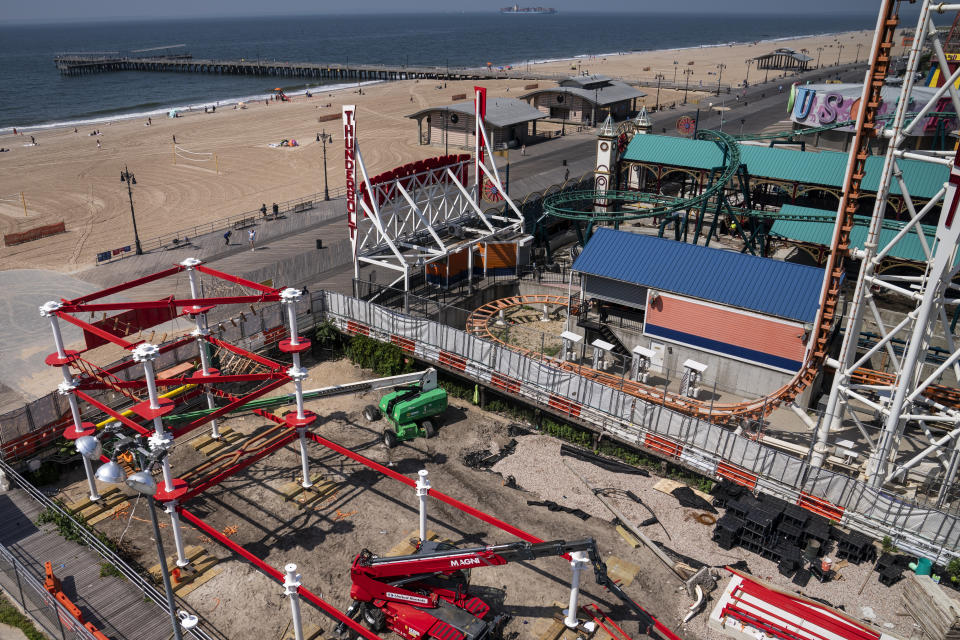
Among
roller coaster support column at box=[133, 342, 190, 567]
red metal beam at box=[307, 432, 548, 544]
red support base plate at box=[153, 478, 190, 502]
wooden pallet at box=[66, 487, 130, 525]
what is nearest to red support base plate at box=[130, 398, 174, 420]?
roller coaster support column at box=[133, 342, 190, 567]

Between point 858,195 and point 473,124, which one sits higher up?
point 858,195

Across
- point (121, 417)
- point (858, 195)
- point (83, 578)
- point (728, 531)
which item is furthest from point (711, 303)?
point (83, 578)

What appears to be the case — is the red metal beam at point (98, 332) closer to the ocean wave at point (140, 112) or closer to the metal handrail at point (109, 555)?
the metal handrail at point (109, 555)

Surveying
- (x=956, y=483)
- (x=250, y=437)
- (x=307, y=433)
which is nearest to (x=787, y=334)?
(x=956, y=483)

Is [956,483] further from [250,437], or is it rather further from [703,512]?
[250,437]

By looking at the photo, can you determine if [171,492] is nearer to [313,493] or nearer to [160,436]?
[160,436]

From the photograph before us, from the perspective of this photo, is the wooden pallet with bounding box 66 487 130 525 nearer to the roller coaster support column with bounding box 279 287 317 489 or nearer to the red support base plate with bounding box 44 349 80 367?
the red support base plate with bounding box 44 349 80 367
